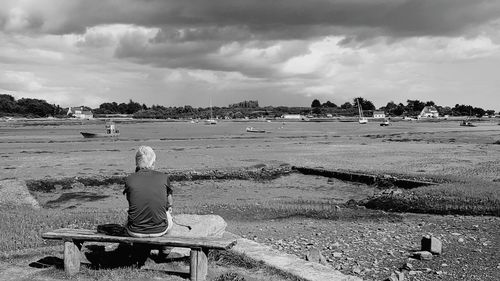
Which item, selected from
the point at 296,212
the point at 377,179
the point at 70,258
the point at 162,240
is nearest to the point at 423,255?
the point at 296,212

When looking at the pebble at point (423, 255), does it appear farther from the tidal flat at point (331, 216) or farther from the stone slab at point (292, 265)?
the stone slab at point (292, 265)

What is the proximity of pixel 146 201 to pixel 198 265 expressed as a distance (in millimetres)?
1167

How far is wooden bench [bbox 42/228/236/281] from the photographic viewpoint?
6395mm

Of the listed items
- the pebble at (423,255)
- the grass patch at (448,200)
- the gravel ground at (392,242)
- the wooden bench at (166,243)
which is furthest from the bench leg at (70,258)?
the grass patch at (448,200)

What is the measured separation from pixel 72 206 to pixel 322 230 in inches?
389

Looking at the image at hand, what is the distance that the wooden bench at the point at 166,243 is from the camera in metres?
6.39

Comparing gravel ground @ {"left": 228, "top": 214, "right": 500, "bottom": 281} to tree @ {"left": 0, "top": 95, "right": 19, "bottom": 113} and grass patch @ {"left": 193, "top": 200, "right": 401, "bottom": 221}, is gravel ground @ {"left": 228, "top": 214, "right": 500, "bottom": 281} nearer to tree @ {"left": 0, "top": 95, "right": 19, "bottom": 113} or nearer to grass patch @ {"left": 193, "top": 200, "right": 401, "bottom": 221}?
grass patch @ {"left": 193, "top": 200, "right": 401, "bottom": 221}

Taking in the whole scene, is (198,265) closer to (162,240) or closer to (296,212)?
(162,240)

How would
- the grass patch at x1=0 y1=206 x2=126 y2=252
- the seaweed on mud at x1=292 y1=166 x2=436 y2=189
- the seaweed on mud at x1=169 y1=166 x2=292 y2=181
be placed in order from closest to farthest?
the grass patch at x1=0 y1=206 x2=126 y2=252 → the seaweed on mud at x1=292 y1=166 x2=436 y2=189 → the seaweed on mud at x1=169 y1=166 x2=292 y2=181

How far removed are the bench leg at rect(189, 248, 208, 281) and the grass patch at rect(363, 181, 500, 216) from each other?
920cm

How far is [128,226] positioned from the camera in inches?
267

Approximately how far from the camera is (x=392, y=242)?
1034 centimetres

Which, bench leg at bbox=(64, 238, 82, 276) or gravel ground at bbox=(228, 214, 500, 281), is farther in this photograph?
gravel ground at bbox=(228, 214, 500, 281)

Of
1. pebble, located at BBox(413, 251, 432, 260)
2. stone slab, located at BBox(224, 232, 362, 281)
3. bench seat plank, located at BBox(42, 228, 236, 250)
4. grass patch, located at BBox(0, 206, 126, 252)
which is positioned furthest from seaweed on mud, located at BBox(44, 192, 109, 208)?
pebble, located at BBox(413, 251, 432, 260)
